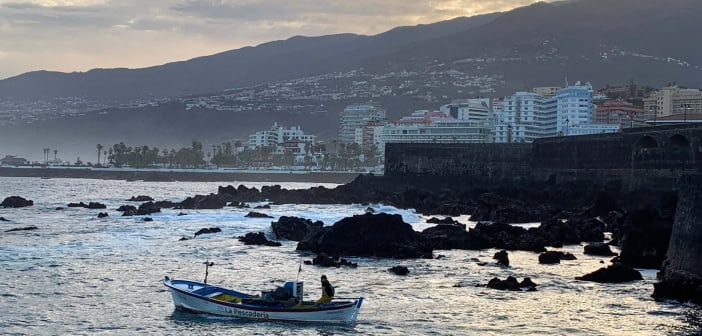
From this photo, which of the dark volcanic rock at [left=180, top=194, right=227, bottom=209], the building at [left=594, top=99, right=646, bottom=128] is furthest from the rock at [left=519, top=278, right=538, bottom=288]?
the building at [left=594, top=99, right=646, bottom=128]

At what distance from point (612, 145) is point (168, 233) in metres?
33.3

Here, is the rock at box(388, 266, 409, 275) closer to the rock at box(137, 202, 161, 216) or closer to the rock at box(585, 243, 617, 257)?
the rock at box(585, 243, 617, 257)

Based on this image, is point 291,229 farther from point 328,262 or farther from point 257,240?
point 328,262

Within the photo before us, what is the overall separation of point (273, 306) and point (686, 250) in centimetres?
1216

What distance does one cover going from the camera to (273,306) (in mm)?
23516

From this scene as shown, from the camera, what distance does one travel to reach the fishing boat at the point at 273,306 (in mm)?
23250

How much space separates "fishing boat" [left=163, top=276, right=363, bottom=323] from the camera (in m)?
23.2

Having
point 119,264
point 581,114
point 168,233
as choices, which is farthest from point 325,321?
point 581,114

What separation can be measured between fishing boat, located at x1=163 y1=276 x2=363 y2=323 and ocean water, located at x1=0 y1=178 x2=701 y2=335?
0.25 m

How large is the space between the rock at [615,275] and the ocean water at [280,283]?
0.57 metres

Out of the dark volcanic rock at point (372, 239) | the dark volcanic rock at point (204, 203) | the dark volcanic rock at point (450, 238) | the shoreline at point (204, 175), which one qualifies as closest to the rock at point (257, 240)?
Answer: the dark volcanic rock at point (372, 239)

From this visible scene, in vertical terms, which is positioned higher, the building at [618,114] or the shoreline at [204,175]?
the building at [618,114]

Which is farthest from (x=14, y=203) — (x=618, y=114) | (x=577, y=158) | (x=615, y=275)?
(x=618, y=114)

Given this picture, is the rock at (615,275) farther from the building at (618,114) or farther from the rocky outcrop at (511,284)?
→ the building at (618,114)
